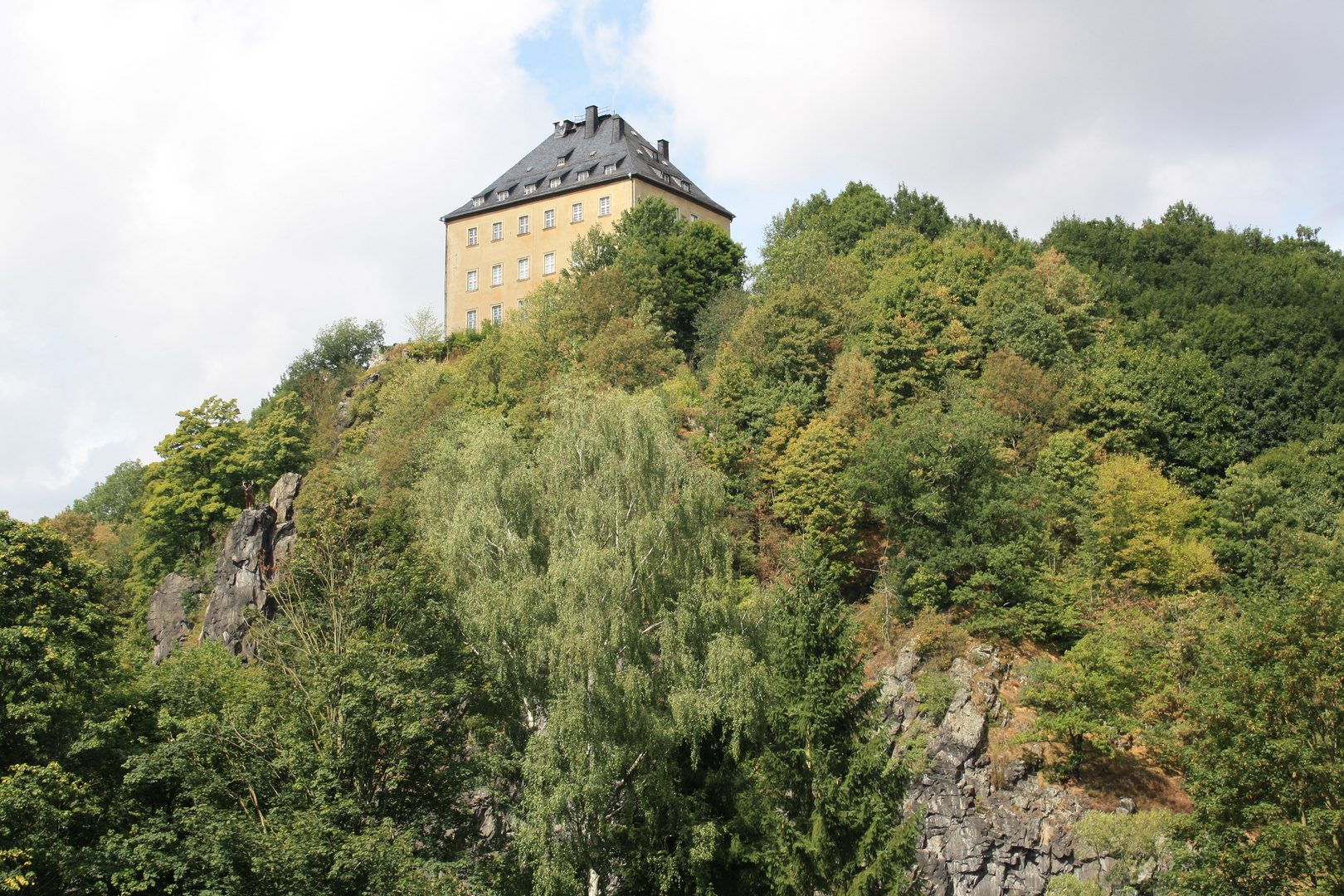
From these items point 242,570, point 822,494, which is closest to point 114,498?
point 242,570

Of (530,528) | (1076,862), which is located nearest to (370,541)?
(530,528)

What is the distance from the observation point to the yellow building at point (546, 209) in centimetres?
7112

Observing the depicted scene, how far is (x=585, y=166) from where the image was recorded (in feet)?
242

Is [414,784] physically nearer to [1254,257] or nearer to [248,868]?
[248,868]

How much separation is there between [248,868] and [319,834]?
6.71 ft

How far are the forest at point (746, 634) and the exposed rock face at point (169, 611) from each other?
7979 millimetres

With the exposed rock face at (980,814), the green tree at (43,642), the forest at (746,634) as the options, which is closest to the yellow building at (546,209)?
the forest at (746,634)

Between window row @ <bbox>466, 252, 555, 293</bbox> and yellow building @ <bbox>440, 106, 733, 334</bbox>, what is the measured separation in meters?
0.06

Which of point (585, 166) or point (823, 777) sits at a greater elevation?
point (585, 166)

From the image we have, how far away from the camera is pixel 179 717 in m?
24.8

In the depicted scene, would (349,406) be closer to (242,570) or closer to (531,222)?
(531,222)

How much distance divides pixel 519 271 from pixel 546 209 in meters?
4.77

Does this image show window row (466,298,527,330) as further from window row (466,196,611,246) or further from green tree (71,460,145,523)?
green tree (71,460,145,523)

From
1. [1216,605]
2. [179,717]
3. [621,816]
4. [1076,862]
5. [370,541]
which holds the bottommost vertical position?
[1076,862]
